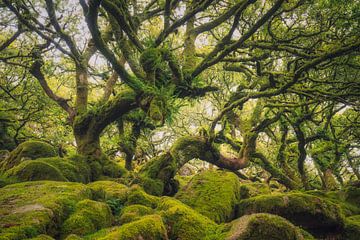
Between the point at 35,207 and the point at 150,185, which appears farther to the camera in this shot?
the point at 150,185

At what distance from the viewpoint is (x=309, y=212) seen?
7145mm

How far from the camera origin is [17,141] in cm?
1574

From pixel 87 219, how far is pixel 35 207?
987 mm

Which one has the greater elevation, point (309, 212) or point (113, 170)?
point (113, 170)

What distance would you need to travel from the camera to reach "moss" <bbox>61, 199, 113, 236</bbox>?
513 cm

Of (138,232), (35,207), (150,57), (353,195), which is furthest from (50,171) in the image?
(353,195)

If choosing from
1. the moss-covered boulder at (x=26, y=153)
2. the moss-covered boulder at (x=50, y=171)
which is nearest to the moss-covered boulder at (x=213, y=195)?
the moss-covered boulder at (x=50, y=171)

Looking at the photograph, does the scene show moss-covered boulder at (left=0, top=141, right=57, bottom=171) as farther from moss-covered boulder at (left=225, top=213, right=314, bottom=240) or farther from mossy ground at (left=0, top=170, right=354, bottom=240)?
moss-covered boulder at (left=225, top=213, right=314, bottom=240)

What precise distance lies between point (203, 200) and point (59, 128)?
12015mm

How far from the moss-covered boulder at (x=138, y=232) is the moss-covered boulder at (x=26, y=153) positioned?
7.38 meters

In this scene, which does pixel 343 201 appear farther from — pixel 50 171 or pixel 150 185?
pixel 50 171

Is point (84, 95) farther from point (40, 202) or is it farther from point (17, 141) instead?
point (40, 202)

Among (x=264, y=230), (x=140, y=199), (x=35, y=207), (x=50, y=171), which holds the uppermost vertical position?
(x=50, y=171)

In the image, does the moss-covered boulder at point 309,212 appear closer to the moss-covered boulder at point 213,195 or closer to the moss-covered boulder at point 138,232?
the moss-covered boulder at point 213,195
